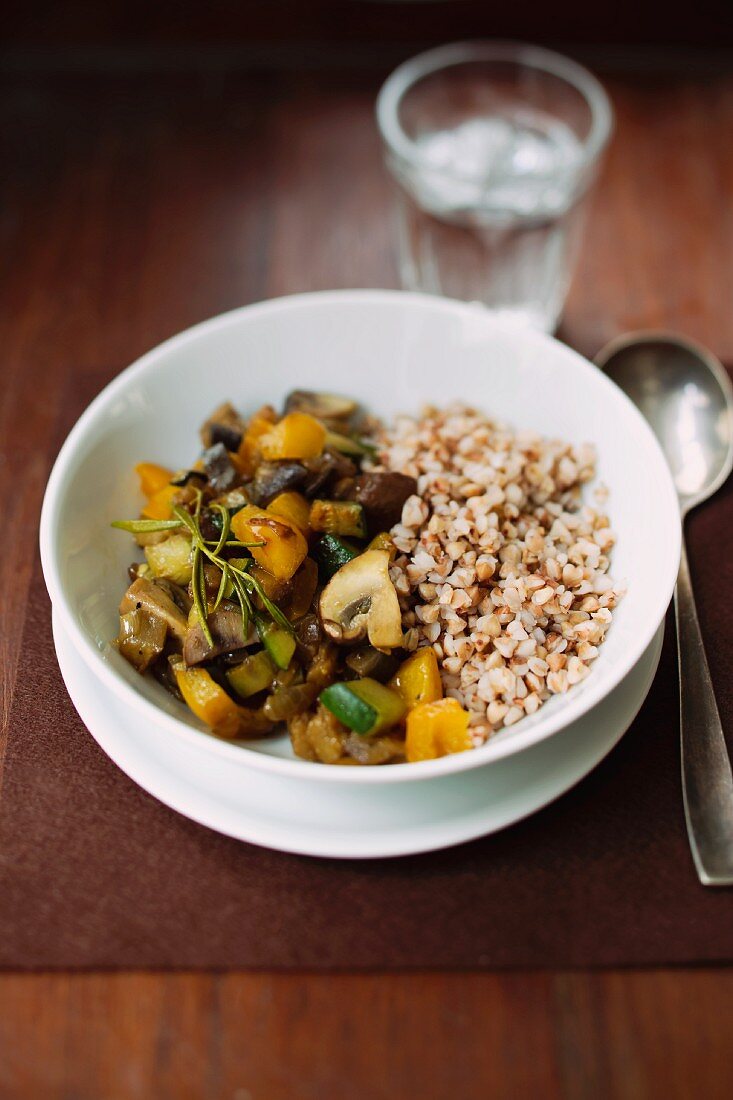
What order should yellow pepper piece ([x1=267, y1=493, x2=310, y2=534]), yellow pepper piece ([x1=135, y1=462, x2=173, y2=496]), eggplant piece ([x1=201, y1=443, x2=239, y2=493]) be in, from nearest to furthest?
yellow pepper piece ([x1=267, y1=493, x2=310, y2=534]) < eggplant piece ([x1=201, y1=443, x2=239, y2=493]) < yellow pepper piece ([x1=135, y1=462, x2=173, y2=496])

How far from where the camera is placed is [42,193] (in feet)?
10.5

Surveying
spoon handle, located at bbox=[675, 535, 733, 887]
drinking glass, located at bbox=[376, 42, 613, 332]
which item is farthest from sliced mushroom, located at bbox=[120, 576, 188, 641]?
drinking glass, located at bbox=[376, 42, 613, 332]

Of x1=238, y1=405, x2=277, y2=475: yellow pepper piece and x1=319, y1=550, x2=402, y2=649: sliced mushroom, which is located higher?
x1=238, y1=405, x2=277, y2=475: yellow pepper piece

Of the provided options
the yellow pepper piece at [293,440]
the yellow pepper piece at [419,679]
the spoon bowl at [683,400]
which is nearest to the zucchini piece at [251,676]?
the yellow pepper piece at [419,679]

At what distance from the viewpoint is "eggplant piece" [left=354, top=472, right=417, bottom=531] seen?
6.27 feet

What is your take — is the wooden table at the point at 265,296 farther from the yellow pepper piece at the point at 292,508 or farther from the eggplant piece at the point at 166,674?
the yellow pepper piece at the point at 292,508

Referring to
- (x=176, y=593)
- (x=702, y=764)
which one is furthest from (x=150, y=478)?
(x=702, y=764)

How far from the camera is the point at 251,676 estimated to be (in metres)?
1.73

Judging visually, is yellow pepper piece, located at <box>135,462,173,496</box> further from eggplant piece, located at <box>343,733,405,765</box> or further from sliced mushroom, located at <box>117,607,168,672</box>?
eggplant piece, located at <box>343,733,405,765</box>

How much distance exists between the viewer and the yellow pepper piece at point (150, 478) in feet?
6.81

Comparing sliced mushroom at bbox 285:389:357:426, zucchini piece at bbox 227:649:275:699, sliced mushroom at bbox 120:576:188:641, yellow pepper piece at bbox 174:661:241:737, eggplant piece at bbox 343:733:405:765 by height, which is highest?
sliced mushroom at bbox 285:389:357:426

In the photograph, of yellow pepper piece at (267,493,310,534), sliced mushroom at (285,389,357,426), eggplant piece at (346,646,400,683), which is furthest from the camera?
sliced mushroom at (285,389,357,426)

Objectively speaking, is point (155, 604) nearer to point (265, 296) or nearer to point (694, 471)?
point (694, 471)

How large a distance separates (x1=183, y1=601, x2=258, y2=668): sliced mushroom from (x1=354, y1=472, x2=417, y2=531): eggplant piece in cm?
34
